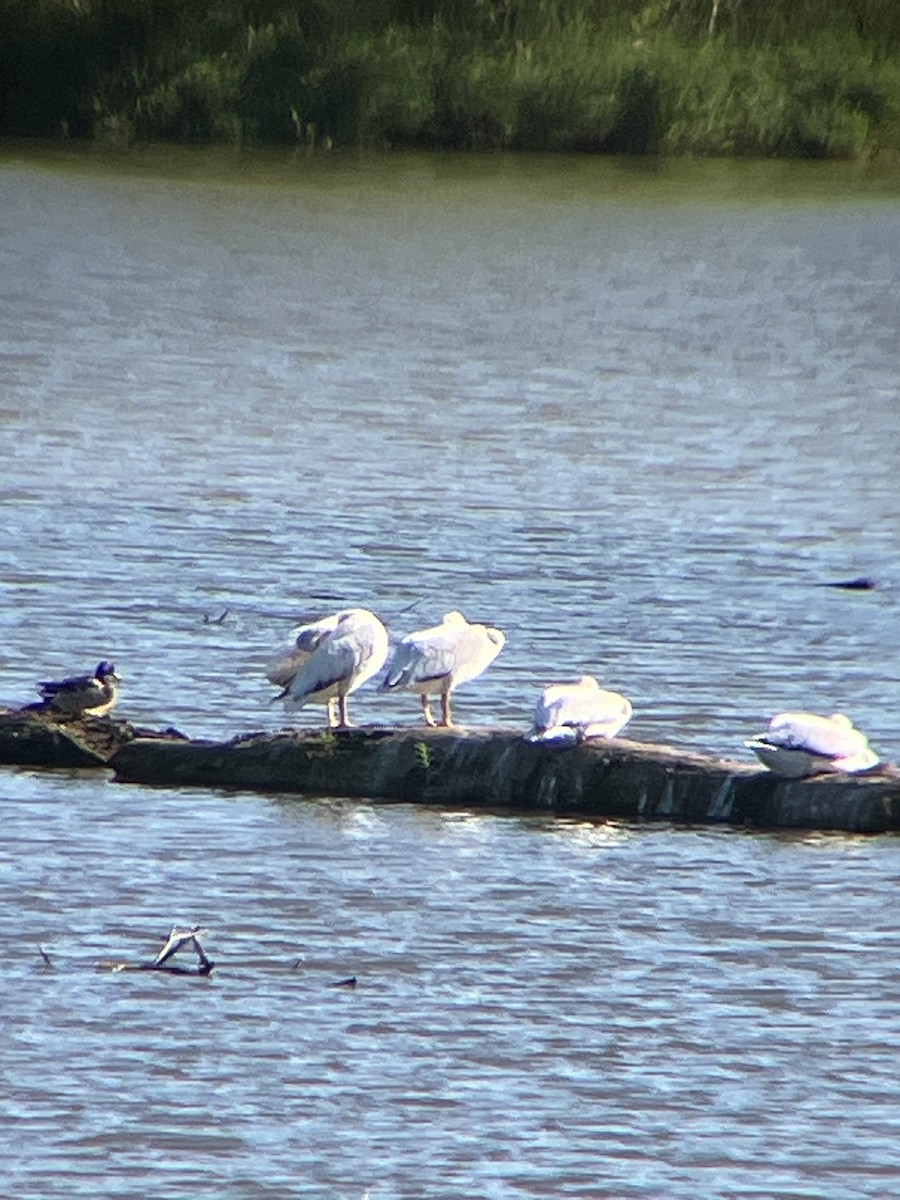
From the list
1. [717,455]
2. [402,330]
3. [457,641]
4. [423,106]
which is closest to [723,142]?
[423,106]

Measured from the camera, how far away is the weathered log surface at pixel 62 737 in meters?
Answer: 9.60

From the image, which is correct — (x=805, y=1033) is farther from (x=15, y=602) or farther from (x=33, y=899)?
(x=15, y=602)

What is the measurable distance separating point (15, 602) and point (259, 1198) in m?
6.75

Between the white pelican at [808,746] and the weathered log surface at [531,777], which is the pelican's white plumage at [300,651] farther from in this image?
the white pelican at [808,746]

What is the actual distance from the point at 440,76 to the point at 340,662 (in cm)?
2930

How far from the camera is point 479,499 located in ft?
55.9

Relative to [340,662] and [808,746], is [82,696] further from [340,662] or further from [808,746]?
[808,746]

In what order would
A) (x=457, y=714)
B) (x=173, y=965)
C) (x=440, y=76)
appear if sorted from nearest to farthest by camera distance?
(x=173, y=965) → (x=457, y=714) → (x=440, y=76)

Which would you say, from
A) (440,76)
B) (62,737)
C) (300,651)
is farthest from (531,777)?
(440,76)

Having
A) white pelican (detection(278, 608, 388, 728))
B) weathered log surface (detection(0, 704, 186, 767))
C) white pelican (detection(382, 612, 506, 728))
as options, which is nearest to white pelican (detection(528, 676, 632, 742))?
white pelican (detection(382, 612, 506, 728))

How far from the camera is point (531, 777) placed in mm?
9266

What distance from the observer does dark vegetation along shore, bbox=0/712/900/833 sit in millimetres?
9094

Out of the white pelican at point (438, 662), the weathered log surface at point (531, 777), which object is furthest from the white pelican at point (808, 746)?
the white pelican at point (438, 662)

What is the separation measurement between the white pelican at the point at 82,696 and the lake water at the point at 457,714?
0.87ft
